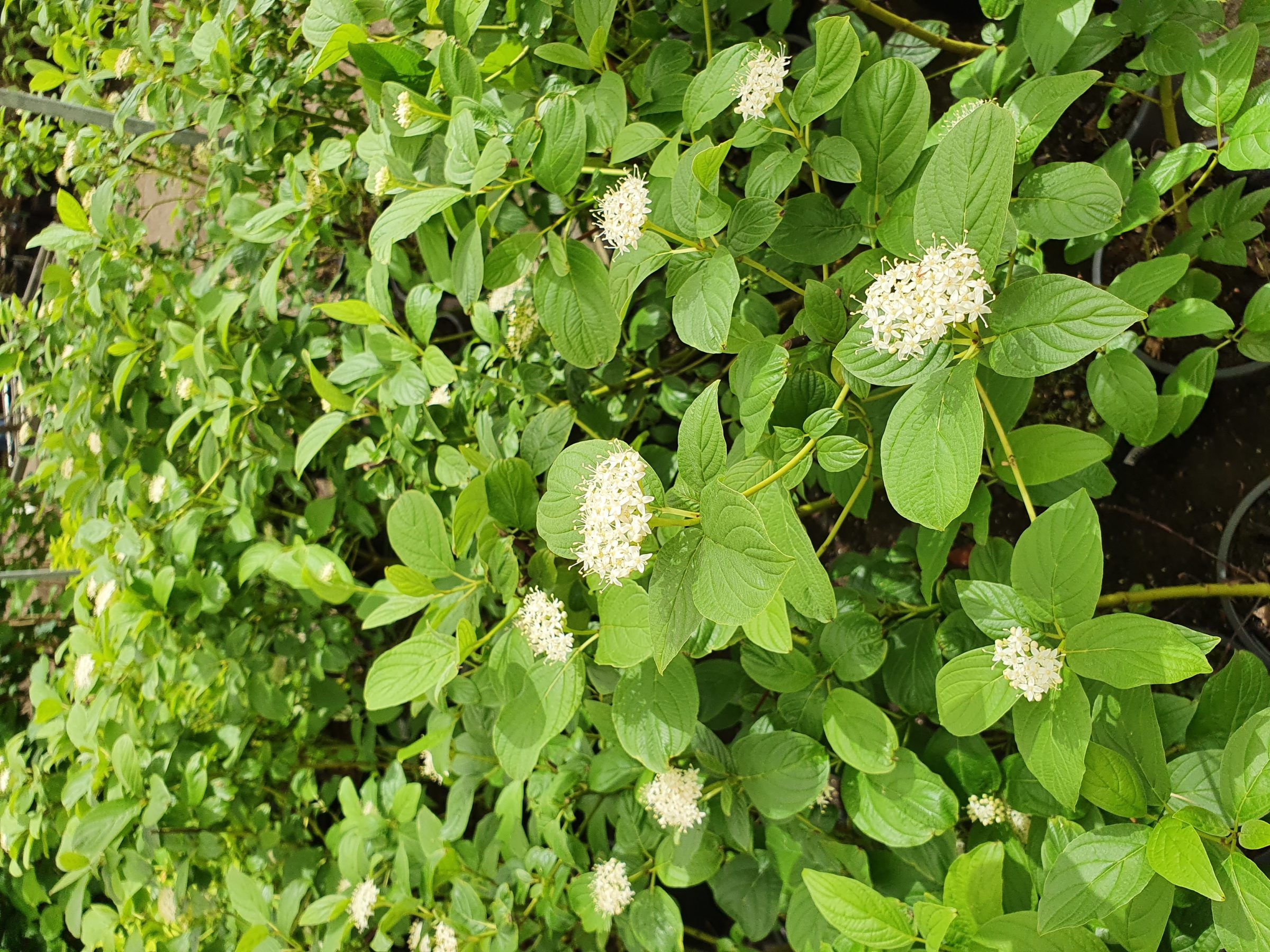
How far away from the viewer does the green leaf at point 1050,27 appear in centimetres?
75

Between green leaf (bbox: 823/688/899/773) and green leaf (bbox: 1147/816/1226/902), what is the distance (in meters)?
0.25

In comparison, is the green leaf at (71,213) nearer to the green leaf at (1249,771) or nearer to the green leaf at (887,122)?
the green leaf at (887,122)

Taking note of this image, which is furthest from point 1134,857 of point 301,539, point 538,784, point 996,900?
point 301,539

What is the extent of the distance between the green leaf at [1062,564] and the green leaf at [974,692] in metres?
0.06

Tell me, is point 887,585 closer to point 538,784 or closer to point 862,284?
point 862,284

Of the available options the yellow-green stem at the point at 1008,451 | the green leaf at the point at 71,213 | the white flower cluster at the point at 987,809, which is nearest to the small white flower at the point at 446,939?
the white flower cluster at the point at 987,809

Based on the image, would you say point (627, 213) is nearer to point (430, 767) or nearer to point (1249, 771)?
point (1249, 771)

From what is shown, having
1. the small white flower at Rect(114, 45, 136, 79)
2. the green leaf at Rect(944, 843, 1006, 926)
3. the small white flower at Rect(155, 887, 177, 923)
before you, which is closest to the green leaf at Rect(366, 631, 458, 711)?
the green leaf at Rect(944, 843, 1006, 926)

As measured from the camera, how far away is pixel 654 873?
1.04 meters

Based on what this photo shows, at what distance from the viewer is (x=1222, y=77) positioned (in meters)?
0.79

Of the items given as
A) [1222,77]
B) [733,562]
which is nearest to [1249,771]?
[733,562]

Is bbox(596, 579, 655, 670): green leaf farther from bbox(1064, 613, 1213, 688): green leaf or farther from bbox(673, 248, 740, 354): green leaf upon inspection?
bbox(1064, 613, 1213, 688): green leaf

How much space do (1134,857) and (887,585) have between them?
17.2 inches

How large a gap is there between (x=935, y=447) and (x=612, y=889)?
0.75 metres
